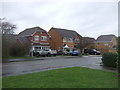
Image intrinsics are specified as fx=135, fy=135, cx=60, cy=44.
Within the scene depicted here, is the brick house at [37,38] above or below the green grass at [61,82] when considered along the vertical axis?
above

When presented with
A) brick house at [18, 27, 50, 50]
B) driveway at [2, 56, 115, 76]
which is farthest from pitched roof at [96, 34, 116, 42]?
driveway at [2, 56, 115, 76]

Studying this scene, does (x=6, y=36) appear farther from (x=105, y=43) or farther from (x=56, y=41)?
(x=105, y=43)

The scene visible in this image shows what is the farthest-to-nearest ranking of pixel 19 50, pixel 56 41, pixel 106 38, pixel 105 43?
pixel 106 38 → pixel 105 43 → pixel 56 41 → pixel 19 50

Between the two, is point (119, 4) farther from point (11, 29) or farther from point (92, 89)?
point (11, 29)

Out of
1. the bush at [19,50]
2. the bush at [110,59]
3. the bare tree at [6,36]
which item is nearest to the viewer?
the bush at [110,59]

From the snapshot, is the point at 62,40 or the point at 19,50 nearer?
the point at 19,50

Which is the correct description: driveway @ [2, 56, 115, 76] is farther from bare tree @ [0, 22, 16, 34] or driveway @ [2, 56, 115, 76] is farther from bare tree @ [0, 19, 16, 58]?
bare tree @ [0, 22, 16, 34]

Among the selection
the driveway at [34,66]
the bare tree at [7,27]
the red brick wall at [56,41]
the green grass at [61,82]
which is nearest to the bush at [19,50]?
the bare tree at [7,27]

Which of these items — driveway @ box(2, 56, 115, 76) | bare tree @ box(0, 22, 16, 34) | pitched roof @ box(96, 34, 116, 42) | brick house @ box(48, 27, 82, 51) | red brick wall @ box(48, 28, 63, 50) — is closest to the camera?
driveway @ box(2, 56, 115, 76)

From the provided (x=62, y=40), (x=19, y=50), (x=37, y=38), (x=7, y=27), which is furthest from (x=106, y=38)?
(x=7, y=27)

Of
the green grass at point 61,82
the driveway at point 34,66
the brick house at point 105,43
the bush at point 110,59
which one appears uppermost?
the brick house at point 105,43

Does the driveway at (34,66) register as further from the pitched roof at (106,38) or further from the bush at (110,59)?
the pitched roof at (106,38)

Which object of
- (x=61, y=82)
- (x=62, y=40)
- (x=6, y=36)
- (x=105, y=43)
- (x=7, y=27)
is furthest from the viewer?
(x=105, y=43)

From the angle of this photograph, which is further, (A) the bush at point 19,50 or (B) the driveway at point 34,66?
(A) the bush at point 19,50
